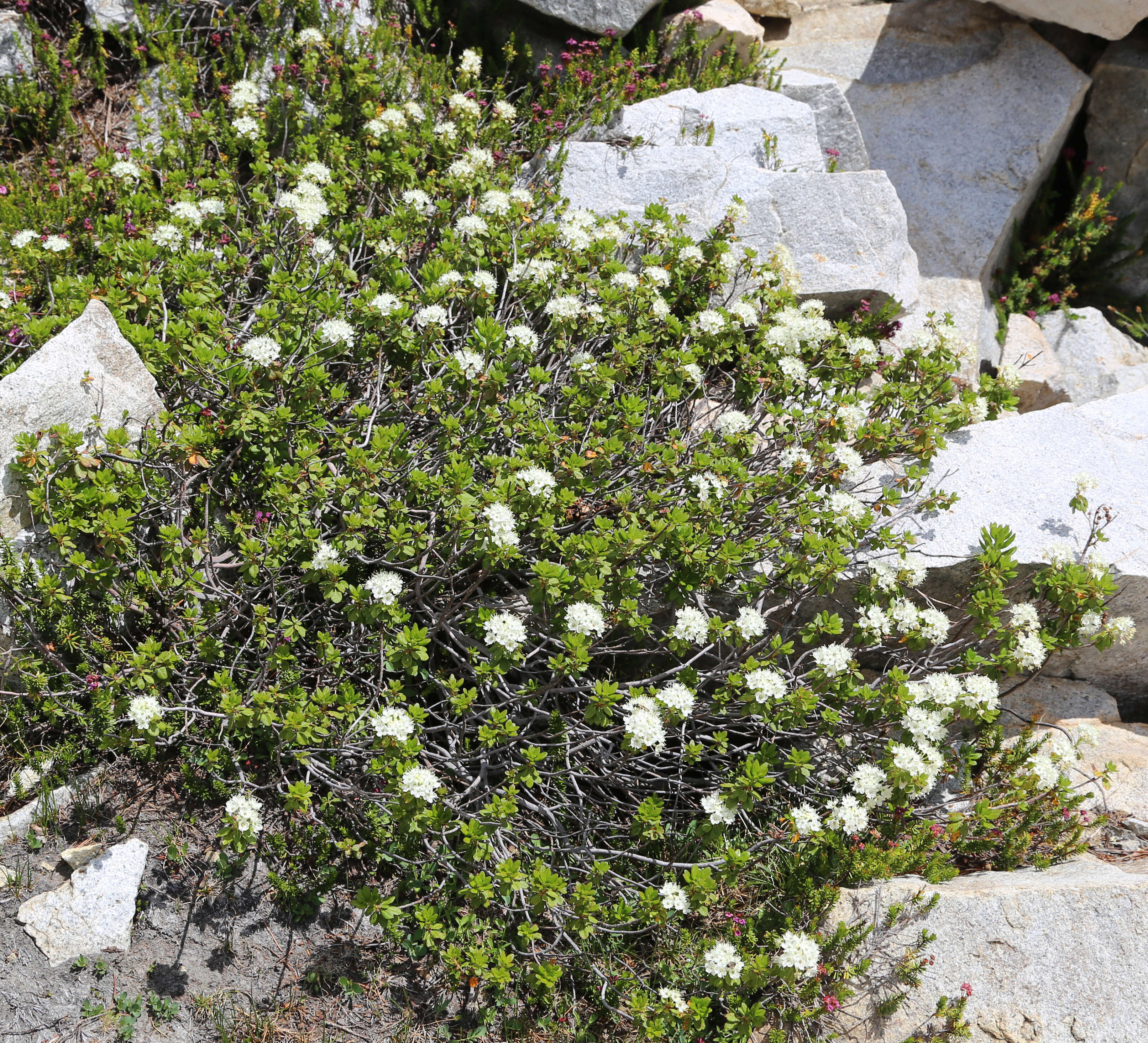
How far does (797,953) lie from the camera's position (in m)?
3.22

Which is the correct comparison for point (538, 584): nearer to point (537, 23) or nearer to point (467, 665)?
point (467, 665)

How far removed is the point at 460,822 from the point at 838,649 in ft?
5.52

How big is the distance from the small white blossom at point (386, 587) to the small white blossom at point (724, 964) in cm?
180

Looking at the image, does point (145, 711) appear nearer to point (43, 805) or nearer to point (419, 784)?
point (43, 805)

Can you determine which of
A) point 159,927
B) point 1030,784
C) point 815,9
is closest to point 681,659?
point 1030,784

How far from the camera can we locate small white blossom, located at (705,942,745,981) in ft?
10.5

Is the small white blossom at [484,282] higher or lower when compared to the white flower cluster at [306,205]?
lower

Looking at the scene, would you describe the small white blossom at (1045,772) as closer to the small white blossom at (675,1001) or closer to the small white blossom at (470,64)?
the small white blossom at (675,1001)

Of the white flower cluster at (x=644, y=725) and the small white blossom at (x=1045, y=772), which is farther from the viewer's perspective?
the small white blossom at (x=1045, y=772)

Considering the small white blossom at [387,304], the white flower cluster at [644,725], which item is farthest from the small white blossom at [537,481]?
the small white blossom at [387,304]

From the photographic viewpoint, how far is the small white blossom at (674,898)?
3.23 m

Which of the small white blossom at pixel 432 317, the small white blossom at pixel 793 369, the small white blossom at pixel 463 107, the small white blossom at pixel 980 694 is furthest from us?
the small white blossom at pixel 463 107

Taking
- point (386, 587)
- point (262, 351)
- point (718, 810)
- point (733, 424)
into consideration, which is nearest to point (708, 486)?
point (733, 424)

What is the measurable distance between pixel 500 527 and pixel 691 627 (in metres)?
0.87
